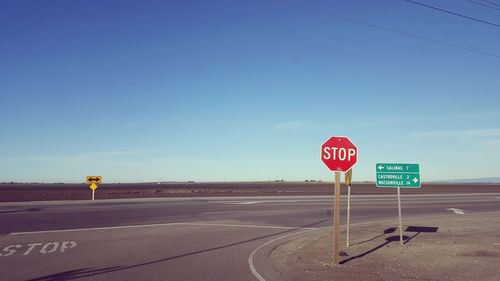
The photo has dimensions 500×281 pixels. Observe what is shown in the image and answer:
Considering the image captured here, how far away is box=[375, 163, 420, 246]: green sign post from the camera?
1234cm

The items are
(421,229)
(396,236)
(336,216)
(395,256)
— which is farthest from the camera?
(421,229)

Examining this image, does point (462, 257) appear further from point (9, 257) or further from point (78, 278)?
point (9, 257)

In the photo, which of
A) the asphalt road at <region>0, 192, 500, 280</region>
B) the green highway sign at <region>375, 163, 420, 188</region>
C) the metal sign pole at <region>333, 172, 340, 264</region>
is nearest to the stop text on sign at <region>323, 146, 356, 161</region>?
the metal sign pole at <region>333, 172, 340, 264</region>

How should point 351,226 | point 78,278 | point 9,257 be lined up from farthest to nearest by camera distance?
point 351,226
point 9,257
point 78,278

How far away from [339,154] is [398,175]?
3345 millimetres

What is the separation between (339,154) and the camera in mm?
10102

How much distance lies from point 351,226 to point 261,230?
4.19m

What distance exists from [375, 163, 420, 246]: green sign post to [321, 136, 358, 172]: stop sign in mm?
2681

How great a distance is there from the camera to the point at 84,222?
18578mm

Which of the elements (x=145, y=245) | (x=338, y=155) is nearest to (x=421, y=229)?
(x=338, y=155)

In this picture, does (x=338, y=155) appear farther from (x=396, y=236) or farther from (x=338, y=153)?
(x=396, y=236)

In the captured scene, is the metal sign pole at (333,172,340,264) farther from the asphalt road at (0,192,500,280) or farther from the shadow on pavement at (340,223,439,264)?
A: the asphalt road at (0,192,500,280)

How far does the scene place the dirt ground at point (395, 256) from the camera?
8867 mm

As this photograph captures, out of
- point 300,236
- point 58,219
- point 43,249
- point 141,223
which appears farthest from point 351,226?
point 58,219
